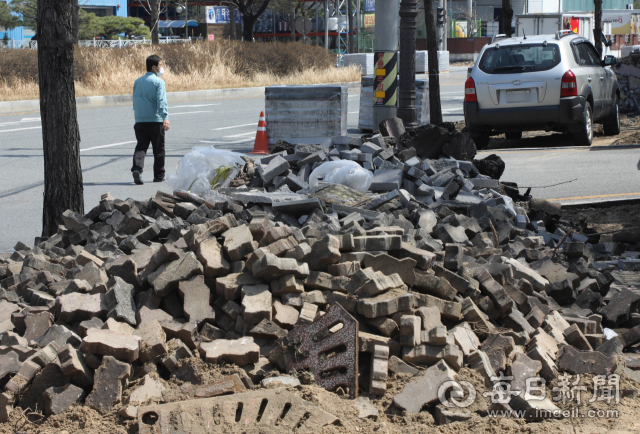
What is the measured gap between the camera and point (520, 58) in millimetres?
12102

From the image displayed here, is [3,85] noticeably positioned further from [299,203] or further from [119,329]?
[119,329]

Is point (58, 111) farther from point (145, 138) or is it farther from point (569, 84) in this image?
point (569, 84)

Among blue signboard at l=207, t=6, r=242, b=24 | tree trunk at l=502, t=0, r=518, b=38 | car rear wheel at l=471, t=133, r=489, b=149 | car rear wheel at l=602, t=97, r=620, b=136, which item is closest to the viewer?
car rear wheel at l=471, t=133, r=489, b=149

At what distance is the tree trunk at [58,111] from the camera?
600 cm

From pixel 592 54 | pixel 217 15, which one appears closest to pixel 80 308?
pixel 592 54

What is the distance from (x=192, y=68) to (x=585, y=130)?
62.3ft

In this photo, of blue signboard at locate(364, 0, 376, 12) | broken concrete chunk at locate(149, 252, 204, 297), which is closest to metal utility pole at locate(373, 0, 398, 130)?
broken concrete chunk at locate(149, 252, 204, 297)

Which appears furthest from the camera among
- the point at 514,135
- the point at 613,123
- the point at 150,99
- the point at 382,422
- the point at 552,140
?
the point at 514,135

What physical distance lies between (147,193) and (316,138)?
13.0 ft

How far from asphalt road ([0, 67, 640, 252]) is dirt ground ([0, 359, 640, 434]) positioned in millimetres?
3763

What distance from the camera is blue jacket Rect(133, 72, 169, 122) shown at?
9.48 meters

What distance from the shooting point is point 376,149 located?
26.7 feet

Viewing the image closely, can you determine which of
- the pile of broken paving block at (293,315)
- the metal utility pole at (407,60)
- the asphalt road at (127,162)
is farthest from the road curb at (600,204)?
the metal utility pole at (407,60)

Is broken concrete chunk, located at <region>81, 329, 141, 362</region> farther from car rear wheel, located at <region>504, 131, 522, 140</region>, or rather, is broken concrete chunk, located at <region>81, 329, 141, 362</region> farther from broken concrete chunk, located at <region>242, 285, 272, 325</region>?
car rear wheel, located at <region>504, 131, 522, 140</region>
